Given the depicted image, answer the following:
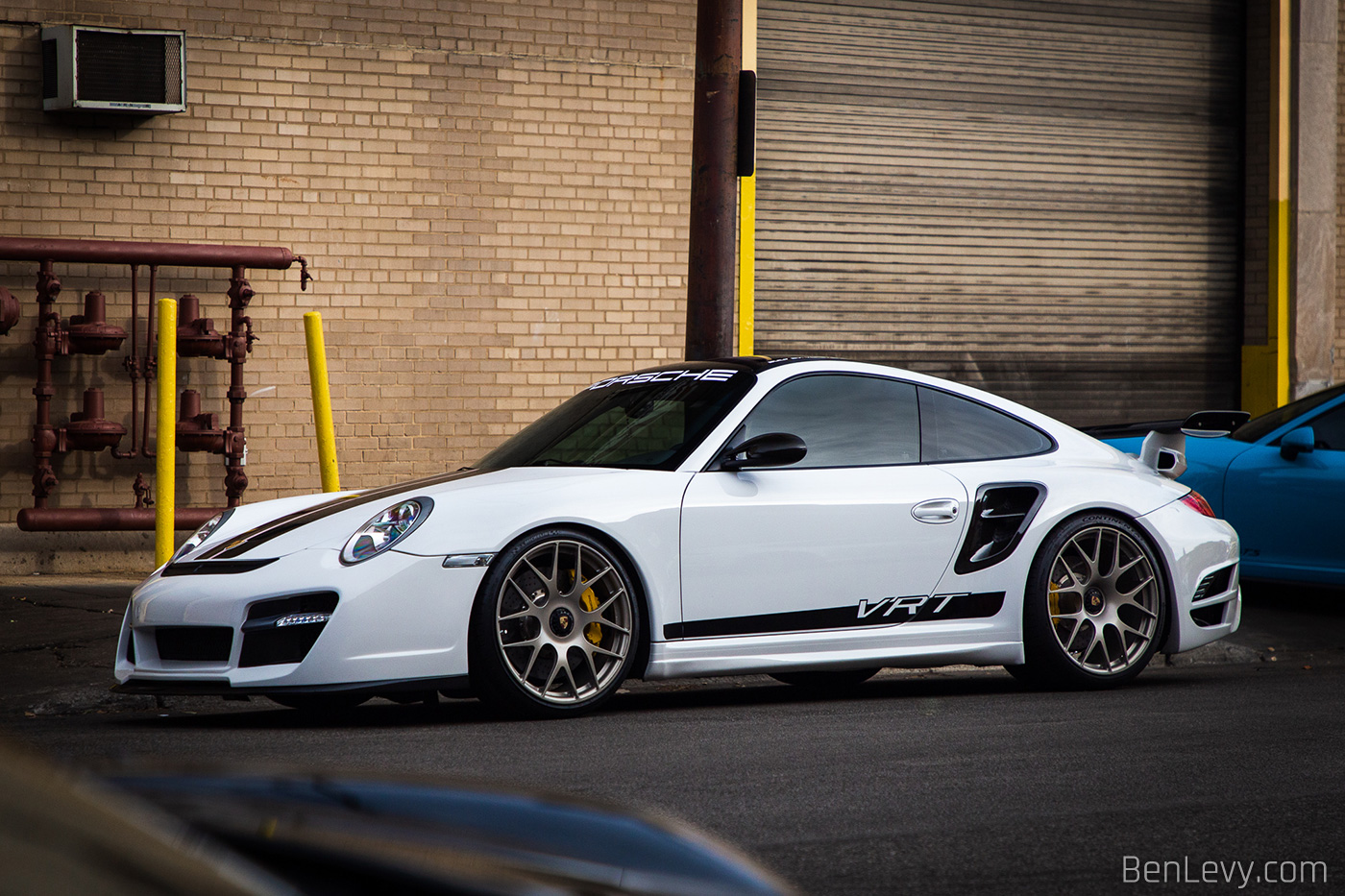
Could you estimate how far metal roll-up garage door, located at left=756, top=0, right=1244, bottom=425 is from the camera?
1222 centimetres

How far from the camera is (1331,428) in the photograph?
28.6 ft

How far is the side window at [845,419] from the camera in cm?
602

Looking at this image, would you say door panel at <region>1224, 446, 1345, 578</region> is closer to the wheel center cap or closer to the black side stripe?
the black side stripe

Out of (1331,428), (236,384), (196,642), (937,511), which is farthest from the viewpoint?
(236,384)

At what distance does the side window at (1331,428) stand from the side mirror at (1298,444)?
2.4 inches

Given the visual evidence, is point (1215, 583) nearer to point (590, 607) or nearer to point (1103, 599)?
point (1103, 599)

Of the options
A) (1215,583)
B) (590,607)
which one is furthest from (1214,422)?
(590,607)

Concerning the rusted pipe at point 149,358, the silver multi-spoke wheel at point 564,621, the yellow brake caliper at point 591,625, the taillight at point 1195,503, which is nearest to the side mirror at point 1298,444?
the taillight at point 1195,503

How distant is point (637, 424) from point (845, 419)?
2.75ft

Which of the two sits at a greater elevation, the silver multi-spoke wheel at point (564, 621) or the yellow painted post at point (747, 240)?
the yellow painted post at point (747, 240)

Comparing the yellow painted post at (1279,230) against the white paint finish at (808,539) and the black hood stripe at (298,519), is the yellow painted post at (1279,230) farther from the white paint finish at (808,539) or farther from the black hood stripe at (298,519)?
the black hood stripe at (298,519)

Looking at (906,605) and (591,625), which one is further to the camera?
(906,605)

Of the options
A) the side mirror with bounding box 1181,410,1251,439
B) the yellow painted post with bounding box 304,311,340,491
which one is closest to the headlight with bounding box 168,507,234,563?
the yellow painted post with bounding box 304,311,340,491

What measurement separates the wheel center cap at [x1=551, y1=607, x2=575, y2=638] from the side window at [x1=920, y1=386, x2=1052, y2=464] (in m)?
1.68
